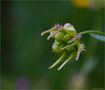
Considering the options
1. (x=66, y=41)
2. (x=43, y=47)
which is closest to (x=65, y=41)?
(x=66, y=41)

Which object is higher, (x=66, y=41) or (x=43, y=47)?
(x=66, y=41)

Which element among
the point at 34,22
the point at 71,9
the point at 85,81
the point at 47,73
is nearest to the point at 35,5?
the point at 34,22

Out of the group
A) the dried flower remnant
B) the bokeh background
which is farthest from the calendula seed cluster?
the bokeh background

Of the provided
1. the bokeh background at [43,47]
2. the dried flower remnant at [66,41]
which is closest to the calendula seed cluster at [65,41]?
the dried flower remnant at [66,41]

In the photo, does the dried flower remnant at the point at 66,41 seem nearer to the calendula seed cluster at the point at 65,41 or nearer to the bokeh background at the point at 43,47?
the calendula seed cluster at the point at 65,41

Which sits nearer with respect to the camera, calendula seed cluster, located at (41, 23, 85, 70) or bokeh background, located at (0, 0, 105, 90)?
calendula seed cluster, located at (41, 23, 85, 70)

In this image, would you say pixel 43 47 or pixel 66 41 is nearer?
pixel 66 41

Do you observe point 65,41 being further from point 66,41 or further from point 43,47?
point 43,47

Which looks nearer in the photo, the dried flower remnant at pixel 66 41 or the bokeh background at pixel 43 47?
the dried flower remnant at pixel 66 41

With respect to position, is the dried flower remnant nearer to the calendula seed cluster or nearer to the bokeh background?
the calendula seed cluster
